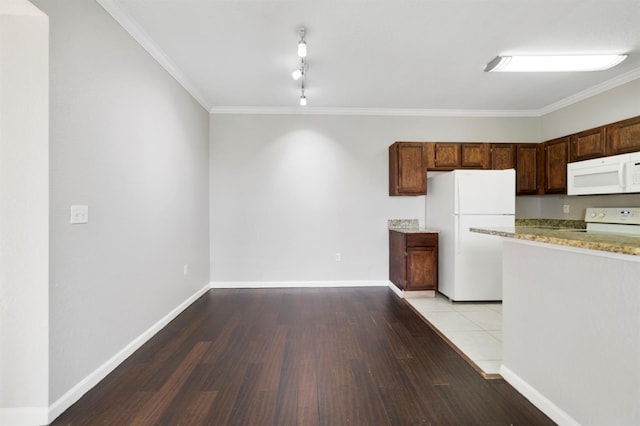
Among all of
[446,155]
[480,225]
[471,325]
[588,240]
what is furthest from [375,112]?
[588,240]

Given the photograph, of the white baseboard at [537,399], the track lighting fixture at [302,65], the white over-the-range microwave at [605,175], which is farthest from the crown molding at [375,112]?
the white baseboard at [537,399]

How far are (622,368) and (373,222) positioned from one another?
3.09 m

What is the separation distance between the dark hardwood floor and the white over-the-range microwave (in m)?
2.49

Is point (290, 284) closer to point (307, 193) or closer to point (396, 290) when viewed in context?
point (307, 193)

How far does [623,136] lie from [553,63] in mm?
1154

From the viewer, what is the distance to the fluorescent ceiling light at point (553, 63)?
2.67 metres

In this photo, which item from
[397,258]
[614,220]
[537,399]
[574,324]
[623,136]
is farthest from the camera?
[397,258]

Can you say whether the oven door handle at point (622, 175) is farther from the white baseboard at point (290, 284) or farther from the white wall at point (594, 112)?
the white baseboard at point (290, 284)

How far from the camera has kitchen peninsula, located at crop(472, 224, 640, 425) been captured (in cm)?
118

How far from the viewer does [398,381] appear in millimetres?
1865

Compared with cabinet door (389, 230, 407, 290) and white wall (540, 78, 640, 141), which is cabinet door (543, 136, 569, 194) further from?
cabinet door (389, 230, 407, 290)

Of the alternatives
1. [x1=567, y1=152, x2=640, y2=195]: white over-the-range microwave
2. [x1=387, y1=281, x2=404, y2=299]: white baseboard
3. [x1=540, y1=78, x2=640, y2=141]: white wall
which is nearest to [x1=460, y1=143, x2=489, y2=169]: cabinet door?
[x1=567, y1=152, x2=640, y2=195]: white over-the-range microwave
